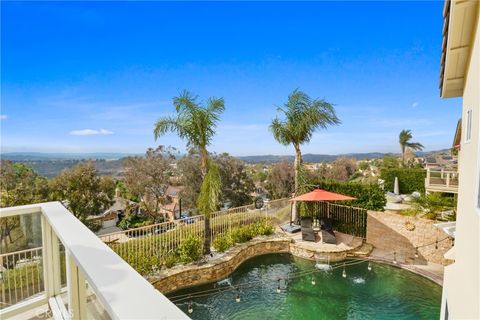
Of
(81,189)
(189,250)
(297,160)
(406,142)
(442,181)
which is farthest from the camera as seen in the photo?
(406,142)

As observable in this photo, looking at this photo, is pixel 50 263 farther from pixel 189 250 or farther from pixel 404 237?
pixel 404 237

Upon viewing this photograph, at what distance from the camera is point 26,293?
9.61ft

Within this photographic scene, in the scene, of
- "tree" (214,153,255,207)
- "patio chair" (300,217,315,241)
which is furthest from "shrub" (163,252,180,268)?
"tree" (214,153,255,207)

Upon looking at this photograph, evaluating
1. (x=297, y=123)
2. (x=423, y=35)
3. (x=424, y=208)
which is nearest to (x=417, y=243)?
(x=424, y=208)

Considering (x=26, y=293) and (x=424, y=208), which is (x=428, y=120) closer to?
(x=424, y=208)

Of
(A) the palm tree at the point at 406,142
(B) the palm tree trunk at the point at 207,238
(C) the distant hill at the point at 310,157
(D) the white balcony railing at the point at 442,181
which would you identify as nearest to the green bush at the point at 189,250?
(B) the palm tree trunk at the point at 207,238

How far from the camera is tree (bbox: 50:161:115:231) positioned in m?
16.8

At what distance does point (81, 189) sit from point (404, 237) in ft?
61.3

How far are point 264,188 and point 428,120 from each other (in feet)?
90.8

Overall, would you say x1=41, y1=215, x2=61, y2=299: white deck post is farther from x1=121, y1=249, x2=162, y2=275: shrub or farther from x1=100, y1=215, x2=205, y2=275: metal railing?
x1=121, y1=249, x2=162, y2=275: shrub

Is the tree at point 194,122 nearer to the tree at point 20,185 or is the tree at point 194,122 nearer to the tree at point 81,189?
the tree at point 20,185

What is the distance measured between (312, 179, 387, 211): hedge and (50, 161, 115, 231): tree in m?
15.9

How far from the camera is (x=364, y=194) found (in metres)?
11.1

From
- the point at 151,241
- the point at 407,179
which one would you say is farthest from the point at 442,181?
the point at 151,241
